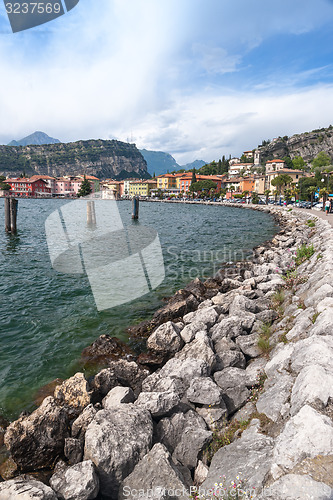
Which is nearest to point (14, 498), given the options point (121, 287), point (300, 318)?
point (300, 318)

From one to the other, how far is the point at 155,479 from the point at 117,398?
1.91 m

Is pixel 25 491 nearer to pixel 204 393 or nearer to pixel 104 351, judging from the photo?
pixel 204 393

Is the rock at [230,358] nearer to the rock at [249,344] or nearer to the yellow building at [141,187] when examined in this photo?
the rock at [249,344]

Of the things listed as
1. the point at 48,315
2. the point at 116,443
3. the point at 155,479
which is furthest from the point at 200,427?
the point at 48,315

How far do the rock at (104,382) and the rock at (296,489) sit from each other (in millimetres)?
4264

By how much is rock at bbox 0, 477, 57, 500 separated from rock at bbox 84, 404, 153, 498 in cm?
72

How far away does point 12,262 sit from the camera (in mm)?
19578

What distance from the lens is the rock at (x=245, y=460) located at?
11.4 ft

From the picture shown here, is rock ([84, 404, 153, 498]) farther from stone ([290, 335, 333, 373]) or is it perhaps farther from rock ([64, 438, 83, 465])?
stone ([290, 335, 333, 373])

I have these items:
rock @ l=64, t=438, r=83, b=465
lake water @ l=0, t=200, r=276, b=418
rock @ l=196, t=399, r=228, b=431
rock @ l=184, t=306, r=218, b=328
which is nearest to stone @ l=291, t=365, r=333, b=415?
rock @ l=196, t=399, r=228, b=431

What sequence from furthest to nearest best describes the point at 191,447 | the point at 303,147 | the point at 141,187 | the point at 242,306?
1. the point at 141,187
2. the point at 303,147
3. the point at 242,306
4. the point at 191,447

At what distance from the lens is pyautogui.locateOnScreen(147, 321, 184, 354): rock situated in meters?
8.20

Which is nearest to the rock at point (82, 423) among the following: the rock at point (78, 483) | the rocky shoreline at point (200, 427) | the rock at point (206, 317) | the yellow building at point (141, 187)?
the rocky shoreline at point (200, 427)

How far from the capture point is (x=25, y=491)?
3674 mm
